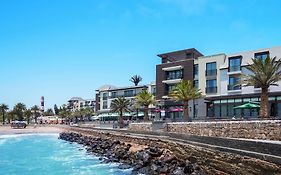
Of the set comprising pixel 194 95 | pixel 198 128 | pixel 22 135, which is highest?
pixel 194 95

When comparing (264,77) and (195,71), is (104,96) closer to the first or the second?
(195,71)

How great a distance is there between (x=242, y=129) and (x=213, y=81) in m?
31.0

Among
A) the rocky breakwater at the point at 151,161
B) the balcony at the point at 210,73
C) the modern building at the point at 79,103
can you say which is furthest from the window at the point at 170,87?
the modern building at the point at 79,103

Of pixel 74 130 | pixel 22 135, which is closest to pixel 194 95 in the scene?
pixel 74 130

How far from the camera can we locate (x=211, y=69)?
195ft

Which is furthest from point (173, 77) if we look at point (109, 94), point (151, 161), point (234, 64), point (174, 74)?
point (109, 94)

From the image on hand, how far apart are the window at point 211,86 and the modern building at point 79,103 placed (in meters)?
89.7

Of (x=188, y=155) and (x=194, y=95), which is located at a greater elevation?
(x=194, y=95)

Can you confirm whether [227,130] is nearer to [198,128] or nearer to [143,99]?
[198,128]

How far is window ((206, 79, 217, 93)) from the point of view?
192 ft

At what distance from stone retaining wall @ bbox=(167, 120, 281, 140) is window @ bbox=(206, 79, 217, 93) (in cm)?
2192

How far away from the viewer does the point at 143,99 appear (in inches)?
2499

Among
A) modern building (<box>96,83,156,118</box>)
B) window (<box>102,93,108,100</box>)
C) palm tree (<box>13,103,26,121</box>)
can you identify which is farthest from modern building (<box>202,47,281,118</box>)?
palm tree (<box>13,103,26,121</box>)

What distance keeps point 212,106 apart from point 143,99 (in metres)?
13.1
